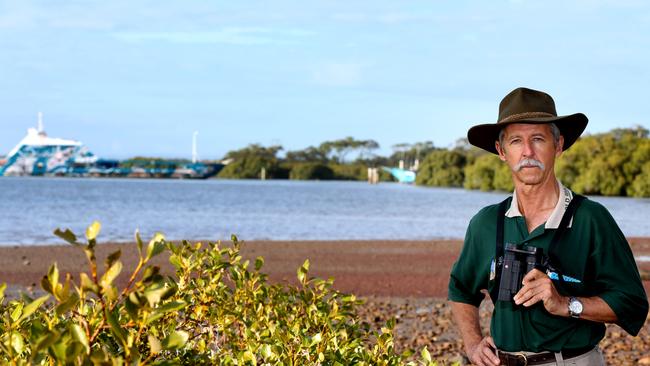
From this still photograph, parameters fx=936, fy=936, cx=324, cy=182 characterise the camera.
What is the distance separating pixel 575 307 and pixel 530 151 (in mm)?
591

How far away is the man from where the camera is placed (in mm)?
3289

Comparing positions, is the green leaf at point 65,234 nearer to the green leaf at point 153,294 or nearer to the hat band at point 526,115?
the green leaf at point 153,294

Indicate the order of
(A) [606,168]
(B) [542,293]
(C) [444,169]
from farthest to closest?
(C) [444,169], (A) [606,168], (B) [542,293]

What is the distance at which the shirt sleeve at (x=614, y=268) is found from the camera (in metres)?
3.30

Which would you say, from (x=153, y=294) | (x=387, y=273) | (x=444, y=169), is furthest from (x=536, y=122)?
(x=444, y=169)

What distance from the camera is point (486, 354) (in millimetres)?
3473

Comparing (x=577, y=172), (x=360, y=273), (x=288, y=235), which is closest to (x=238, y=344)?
(x=360, y=273)

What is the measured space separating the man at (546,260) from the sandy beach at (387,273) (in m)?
2.10

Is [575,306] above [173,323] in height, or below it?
above

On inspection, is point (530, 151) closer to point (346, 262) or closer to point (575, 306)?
point (575, 306)

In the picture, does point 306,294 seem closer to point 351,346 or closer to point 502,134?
point 351,346

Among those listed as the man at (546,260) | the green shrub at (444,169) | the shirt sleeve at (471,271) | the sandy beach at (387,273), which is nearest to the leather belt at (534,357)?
the man at (546,260)

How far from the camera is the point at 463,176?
512ft

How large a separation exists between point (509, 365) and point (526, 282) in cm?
40
